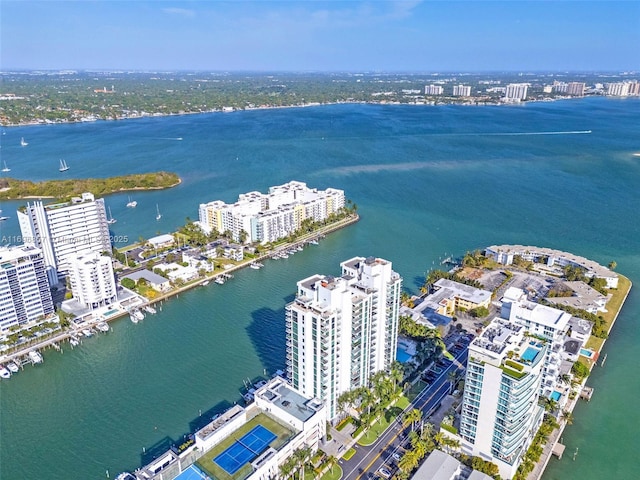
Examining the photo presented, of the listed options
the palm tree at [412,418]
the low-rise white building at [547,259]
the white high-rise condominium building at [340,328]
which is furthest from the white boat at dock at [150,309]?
the low-rise white building at [547,259]

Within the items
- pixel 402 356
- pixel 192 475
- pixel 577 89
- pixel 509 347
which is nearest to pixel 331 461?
pixel 192 475

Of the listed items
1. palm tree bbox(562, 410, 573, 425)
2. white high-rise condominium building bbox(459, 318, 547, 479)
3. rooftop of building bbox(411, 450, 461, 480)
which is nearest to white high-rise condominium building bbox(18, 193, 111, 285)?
rooftop of building bbox(411, 450, 461, 480)

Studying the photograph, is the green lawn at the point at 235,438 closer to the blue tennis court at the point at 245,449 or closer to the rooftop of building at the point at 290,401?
the blue tennis court at the point at 245,449

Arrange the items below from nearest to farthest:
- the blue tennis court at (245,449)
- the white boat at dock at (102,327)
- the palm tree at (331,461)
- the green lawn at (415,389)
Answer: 1. the blue tennis court at (245,449)
2. the palm tree at (331,461)
3. the green lawn at (415,389)
4. the white boat at dock at (102,327)

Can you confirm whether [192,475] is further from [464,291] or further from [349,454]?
[464,291]

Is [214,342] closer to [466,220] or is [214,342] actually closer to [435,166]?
[466,220]
